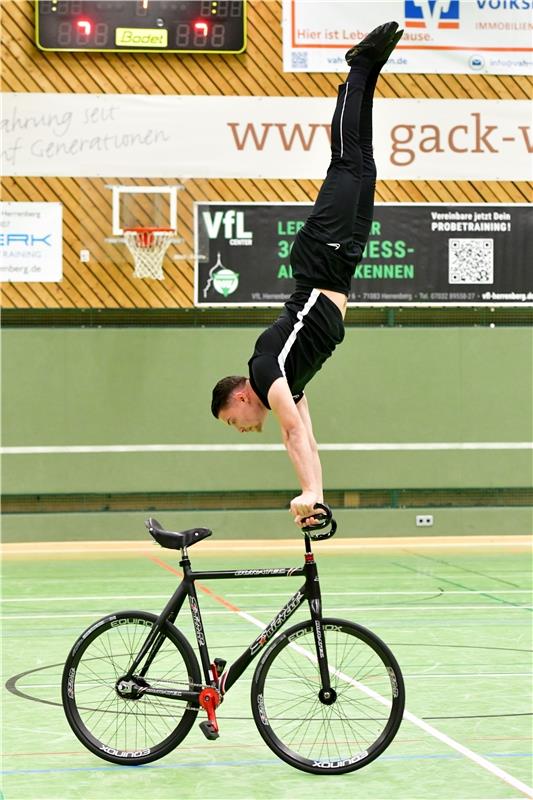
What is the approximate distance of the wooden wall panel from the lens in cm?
1409

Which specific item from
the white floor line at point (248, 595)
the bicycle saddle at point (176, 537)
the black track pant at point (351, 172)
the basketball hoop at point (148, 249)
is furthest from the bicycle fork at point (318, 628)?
the basketball hoop at point (148, 249)

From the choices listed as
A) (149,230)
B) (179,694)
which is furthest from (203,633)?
(149,230)

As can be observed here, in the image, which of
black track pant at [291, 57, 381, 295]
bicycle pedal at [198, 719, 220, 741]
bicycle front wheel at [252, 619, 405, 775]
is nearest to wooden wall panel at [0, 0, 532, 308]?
black track pant at [291, 57, 381, 295]

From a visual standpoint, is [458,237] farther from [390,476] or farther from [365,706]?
[365,706]

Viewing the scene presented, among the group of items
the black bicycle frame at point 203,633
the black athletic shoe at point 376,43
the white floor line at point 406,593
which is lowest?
the white floor line at point 406,593

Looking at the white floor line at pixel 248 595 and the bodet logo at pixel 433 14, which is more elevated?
the bodet logo at pixel 433 14

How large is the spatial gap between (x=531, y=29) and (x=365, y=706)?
448 inches

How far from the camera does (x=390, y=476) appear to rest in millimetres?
14453

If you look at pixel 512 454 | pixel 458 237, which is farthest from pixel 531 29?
pixel 512 454

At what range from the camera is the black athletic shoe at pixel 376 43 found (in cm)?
611

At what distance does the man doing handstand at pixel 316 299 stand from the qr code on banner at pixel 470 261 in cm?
841

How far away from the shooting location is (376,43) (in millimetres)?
6156

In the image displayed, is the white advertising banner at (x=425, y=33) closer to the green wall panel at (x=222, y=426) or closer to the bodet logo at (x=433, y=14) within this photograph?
the bodet logo at (x=433, y=14)

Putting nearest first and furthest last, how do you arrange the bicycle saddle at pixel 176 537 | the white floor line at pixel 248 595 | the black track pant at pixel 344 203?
the bicycle saddle at pixel 176 537 → the black track pant at pixel 344 203 → the white floor line at pixel 248 595
